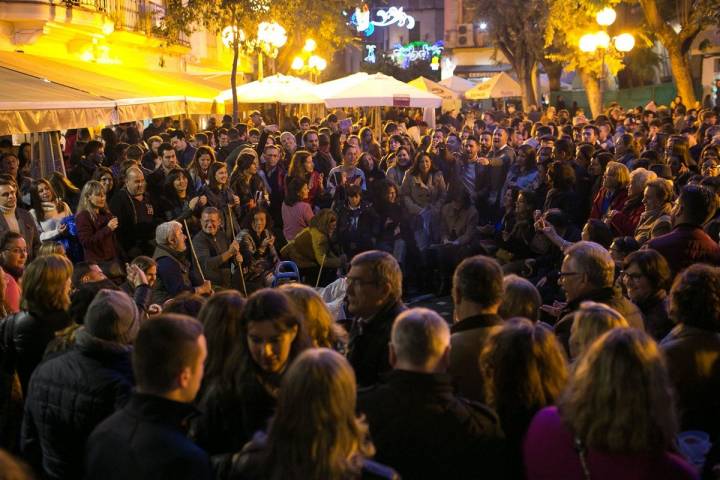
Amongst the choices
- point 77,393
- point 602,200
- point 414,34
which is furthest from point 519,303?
point 414,34

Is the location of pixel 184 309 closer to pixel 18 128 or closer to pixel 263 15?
pixel 18 128

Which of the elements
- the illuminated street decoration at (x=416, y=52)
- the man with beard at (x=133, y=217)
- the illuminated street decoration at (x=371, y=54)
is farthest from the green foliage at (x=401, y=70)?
the man with beard at (x=133, y=217)

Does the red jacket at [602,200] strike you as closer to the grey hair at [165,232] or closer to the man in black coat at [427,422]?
the grey hair at [165,232]

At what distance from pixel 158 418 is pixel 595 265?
3.14 metres

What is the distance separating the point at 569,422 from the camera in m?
3.26

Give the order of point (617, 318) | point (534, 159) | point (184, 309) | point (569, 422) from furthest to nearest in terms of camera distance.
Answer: point (534, 159), point (184, 309), point (617, 318), point (569, 422)

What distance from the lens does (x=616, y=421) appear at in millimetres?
3129

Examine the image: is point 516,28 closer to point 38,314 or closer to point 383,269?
point 383,269

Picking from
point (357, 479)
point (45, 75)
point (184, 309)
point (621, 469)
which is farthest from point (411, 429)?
point (45, 75)

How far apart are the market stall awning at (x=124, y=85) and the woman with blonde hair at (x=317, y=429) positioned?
1208cm

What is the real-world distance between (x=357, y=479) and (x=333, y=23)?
3290 centimetres

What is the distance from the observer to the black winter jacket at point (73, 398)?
13.3 ft

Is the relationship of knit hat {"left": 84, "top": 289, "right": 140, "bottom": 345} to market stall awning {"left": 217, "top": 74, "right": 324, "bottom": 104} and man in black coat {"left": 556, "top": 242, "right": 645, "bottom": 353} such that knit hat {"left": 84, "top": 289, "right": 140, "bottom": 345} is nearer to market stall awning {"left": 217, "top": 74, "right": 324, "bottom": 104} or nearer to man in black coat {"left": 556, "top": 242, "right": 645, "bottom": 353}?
man in black coat {"left": 556, "top": 242, "right": 645, "bottom": 353}

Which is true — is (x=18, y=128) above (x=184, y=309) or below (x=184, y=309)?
above
